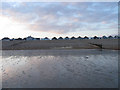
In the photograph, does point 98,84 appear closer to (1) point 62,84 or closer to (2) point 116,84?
(2) point 116,84

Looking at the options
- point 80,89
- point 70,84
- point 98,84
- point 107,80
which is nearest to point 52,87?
point 70,84

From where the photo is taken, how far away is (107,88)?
3840 millimetres

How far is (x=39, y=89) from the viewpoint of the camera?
3.88 metres

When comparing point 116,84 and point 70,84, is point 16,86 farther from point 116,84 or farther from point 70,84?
point 116,84

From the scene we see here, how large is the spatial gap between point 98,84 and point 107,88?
0.41 m

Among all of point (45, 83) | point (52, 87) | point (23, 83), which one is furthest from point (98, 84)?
point (23, 83)

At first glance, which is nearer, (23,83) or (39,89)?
(39,89)

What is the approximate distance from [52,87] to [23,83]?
1470mm

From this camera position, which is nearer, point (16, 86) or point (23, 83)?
point (16, 86)

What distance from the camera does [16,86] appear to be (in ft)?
13.6

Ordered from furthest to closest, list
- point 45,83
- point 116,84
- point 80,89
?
1. point 45,83
2. point 116,84
3. point 80,89

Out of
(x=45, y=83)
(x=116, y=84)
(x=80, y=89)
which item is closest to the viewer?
(x=80, y=89)

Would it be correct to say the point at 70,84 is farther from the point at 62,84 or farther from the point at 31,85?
the point at 31,85

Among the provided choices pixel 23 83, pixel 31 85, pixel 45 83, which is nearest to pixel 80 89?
pixel 45 83
